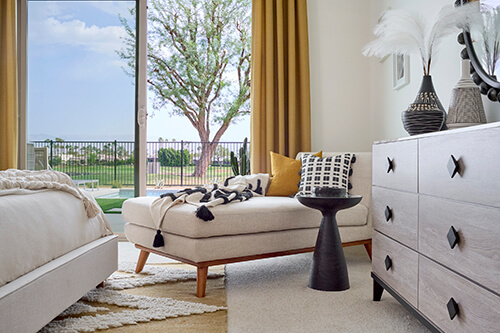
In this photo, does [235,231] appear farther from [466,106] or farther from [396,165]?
[466,106]

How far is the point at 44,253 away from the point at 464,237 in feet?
5.02

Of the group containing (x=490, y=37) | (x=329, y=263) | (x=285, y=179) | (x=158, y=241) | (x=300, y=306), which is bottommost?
(x=300, y=306)

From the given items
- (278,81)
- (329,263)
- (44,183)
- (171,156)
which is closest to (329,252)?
(329,263)

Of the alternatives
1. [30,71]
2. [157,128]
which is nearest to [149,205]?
[30,71]

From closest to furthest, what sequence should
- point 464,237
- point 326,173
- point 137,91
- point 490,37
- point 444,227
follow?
1. point 464,237
2. point 444,227
3. point 490,37
4. point 326,173
5. point 137,91

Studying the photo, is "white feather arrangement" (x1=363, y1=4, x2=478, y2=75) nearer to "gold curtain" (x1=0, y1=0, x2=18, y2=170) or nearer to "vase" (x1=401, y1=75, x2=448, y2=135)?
"vase" (x1=401, y1=75, x2=448, y2=135)

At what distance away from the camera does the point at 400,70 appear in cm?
324

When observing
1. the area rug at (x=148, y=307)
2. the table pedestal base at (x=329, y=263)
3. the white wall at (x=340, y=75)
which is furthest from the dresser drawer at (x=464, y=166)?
the white wall at (x=340, y=75)

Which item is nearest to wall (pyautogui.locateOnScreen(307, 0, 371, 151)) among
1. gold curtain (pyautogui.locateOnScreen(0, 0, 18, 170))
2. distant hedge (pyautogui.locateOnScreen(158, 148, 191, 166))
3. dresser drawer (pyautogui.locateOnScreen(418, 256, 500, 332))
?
dresser drawer (pyautogui.locateOnScreen(418, 256, 500, 332))

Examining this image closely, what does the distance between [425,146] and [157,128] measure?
22.4 ft

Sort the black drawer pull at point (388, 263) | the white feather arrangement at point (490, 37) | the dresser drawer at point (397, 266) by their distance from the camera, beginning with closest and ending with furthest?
the dresser drawer at point (397, 266)
the white feather arrangement at point (490, 37)
the black drawer pull at point (388, 263)

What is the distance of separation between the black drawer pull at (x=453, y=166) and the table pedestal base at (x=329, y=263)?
3.41 ft

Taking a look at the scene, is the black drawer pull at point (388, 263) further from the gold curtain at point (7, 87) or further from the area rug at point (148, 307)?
the gold curtain at point (7, 87)

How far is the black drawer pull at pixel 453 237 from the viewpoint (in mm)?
1298
